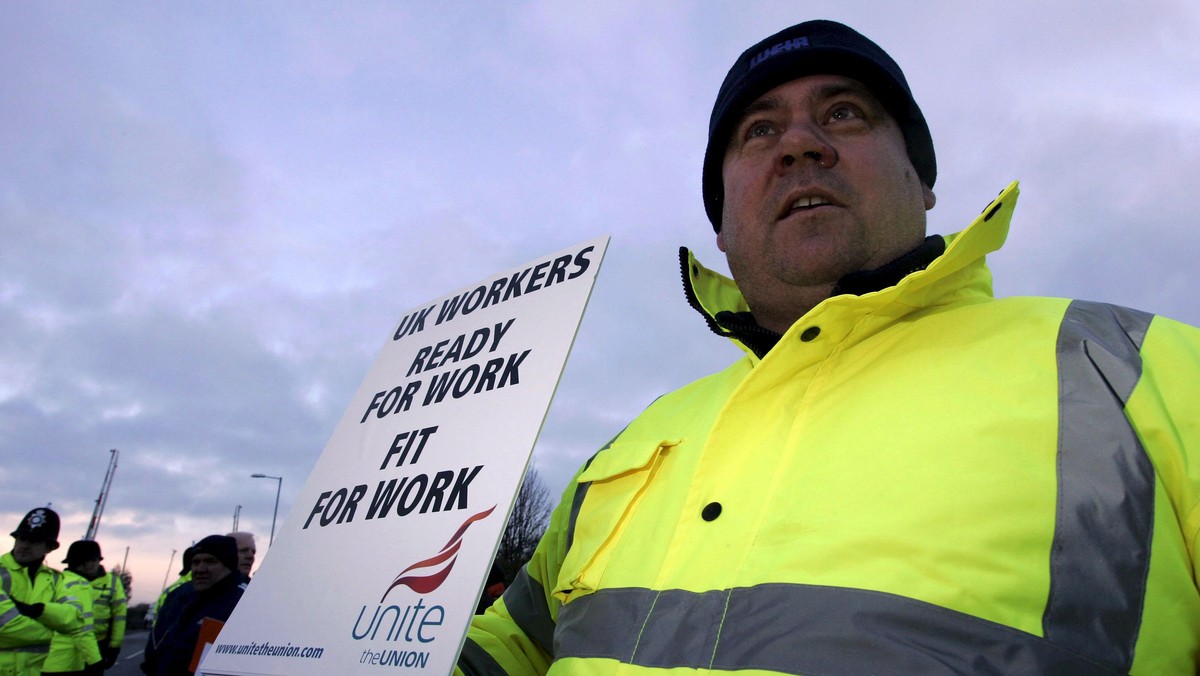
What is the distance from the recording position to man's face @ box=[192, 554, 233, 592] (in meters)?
5.84

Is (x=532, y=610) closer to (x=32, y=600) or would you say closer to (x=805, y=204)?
(x=805, y=204)

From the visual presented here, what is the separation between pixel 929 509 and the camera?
3.89 feet

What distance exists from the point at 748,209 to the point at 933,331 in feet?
2.25

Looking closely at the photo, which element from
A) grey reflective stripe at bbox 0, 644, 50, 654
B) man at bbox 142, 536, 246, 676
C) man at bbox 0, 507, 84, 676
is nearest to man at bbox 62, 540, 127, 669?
man at bbox 0, 507, 84, 676

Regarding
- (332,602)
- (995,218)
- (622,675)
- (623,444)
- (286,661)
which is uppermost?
(995,218)

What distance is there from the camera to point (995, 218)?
1562mm

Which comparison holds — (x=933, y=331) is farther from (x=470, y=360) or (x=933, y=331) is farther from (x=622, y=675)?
(x=470, y=360)

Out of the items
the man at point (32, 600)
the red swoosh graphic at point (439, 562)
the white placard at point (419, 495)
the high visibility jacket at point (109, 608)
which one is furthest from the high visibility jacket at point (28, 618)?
the red swoosh graphic at point (439, 562)

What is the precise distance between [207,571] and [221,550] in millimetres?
414

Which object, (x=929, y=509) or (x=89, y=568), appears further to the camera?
(x=89, y=568)

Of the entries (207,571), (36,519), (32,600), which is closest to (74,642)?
(32,600)

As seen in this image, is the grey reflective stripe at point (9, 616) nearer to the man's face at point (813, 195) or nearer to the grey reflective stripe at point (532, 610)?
the grey reflective stripe at point (532, 610)

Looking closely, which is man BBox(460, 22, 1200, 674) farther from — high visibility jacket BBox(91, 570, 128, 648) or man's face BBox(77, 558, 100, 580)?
high visibility jacket BBox(91, 570, 128, 648)

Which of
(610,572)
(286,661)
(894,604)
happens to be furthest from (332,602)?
(894,604)
